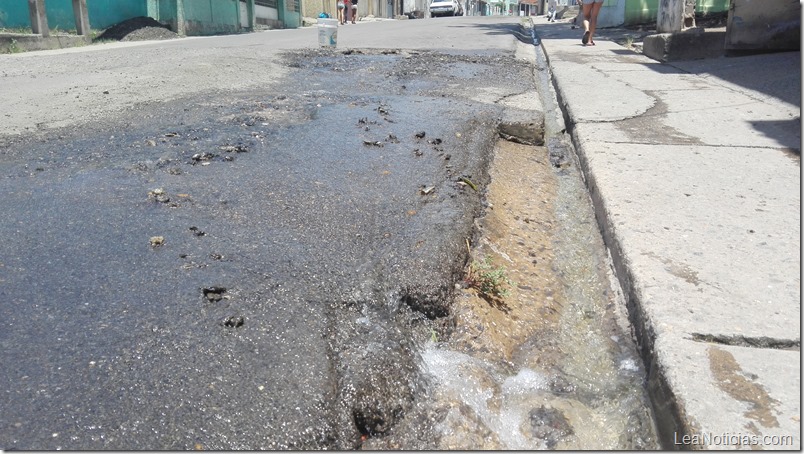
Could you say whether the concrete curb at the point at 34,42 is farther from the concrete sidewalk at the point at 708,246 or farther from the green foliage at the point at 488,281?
the green foliage at the point at 488,281

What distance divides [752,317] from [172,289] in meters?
1.54

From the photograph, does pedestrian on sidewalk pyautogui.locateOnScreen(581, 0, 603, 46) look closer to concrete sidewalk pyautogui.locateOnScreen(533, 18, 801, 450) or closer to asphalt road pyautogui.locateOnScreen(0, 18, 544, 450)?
concrete sidewalk pyautogui.locateOnScreen(533, 18, 801, 450)

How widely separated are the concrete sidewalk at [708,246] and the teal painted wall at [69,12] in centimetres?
1291

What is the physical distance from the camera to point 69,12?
45.6 feet

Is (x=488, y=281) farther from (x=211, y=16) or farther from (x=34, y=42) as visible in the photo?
(x=211, y=16)

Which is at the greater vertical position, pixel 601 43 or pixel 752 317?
pixel 601 43

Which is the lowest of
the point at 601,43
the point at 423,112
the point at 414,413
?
the point at 414,413

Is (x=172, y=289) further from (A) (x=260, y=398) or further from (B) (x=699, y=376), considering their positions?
(B) (x=699, y=376)

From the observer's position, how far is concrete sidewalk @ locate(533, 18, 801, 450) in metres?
1.24

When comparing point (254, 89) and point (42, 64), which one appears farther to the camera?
point (42, 64)

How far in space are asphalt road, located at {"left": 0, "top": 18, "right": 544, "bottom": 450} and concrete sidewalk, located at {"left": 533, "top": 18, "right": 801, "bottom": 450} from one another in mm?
565

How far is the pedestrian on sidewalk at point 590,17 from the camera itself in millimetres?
9141

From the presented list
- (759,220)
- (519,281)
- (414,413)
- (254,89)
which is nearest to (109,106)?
(254,89)

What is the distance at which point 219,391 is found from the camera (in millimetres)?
1244
